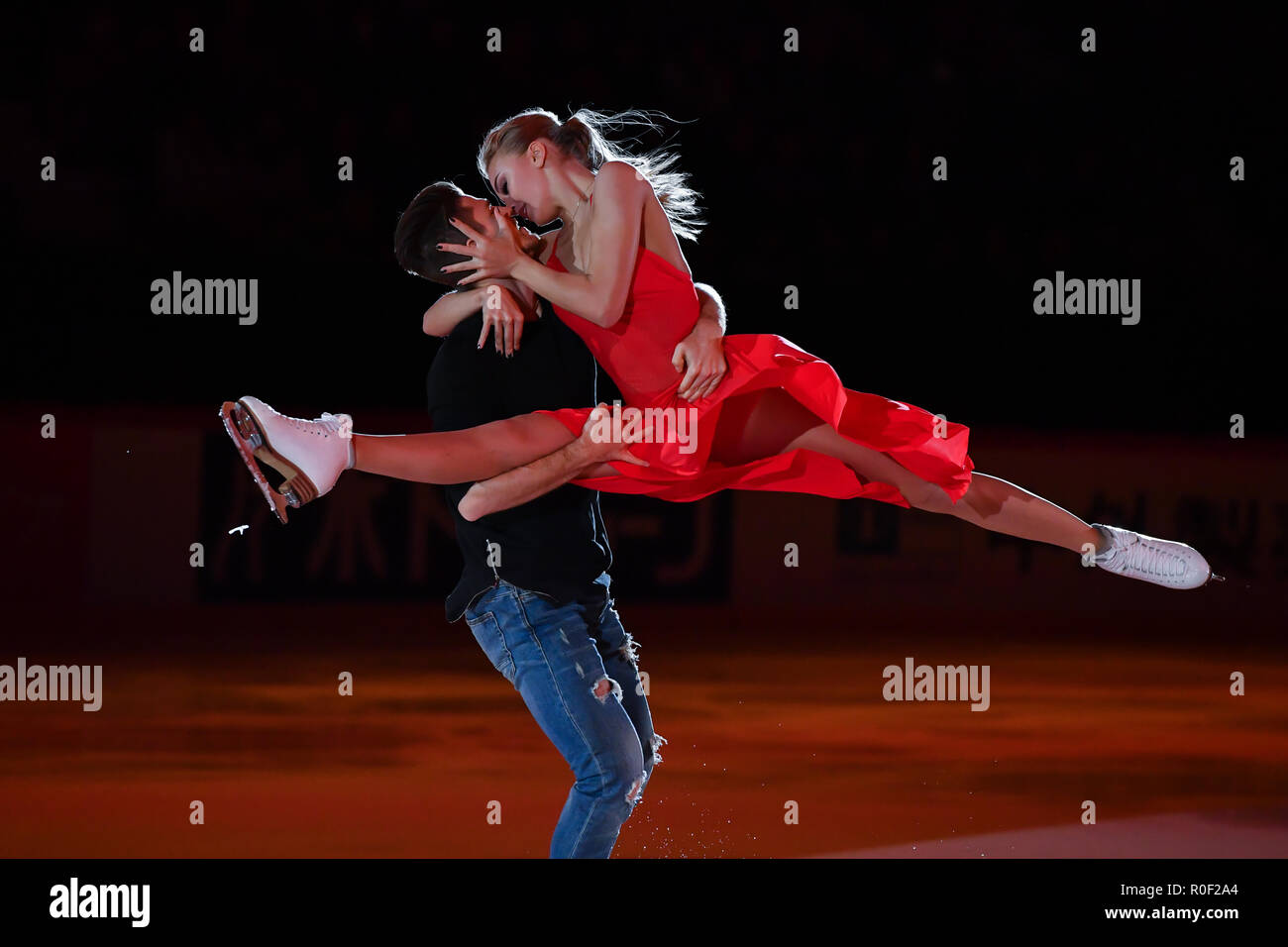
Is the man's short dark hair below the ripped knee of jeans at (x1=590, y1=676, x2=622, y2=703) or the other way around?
the other way around

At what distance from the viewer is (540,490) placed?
2514 millimetres

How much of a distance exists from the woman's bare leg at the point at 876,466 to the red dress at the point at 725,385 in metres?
0.03

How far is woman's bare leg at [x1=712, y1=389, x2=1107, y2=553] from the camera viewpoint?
2.80m

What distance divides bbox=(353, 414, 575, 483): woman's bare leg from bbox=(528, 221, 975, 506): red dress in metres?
0.15

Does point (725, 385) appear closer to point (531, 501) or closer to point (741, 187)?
point (531, 501)

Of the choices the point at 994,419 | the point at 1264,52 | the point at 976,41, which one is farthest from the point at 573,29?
the point at 1264,52

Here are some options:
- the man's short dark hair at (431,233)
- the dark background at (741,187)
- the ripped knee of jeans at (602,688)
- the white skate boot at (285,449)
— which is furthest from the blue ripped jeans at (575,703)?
the dark background at (741,187)

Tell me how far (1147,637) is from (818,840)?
4452 mm

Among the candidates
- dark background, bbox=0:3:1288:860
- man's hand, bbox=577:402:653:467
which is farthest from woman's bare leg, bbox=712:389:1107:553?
dark background, bbox=0:3:1288:860

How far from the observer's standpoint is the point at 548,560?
8.48ft

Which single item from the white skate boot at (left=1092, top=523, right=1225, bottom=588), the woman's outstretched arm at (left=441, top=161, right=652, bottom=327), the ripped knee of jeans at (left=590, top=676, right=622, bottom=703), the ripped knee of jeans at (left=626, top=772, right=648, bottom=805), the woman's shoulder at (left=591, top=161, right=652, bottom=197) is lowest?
the ripped knee of jeans at (left=626, top=772, right=648, bottom=805)

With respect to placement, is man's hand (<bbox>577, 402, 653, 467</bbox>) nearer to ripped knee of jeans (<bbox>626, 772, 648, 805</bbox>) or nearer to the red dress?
the red dress

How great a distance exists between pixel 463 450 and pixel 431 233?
0.48 metres

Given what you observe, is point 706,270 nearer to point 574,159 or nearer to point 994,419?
point 994,419
